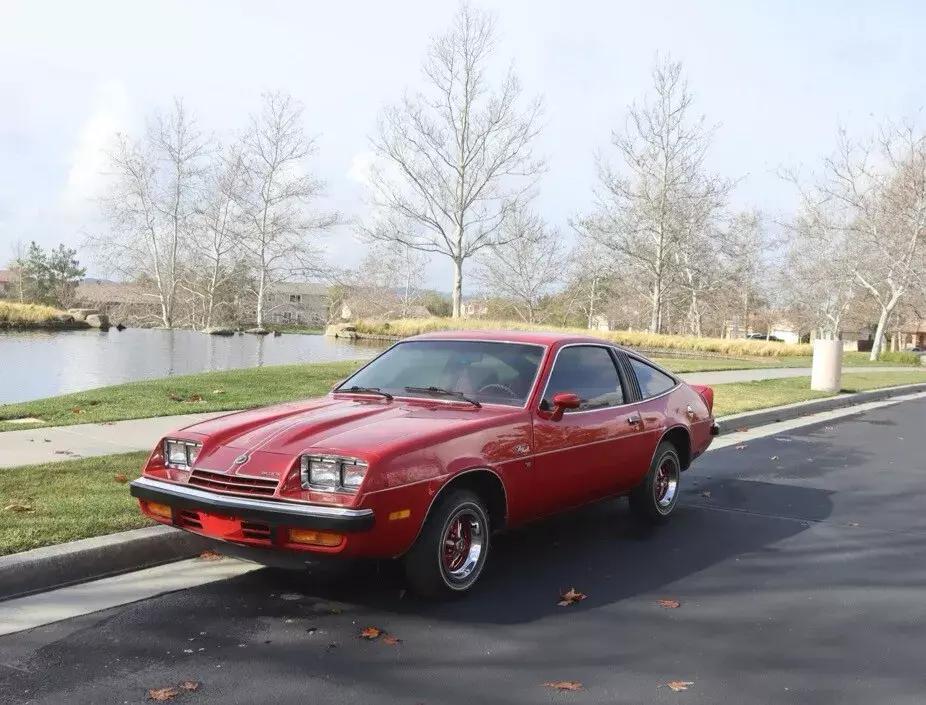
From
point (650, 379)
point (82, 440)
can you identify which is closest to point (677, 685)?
point (650, 379)

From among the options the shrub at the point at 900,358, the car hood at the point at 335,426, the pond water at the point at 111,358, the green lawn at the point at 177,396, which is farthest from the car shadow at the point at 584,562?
the shrub at the point at 900,358

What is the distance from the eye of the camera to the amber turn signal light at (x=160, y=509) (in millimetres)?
4812

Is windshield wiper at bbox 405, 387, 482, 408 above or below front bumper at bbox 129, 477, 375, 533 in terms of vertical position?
above

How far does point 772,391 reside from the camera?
59.3ft

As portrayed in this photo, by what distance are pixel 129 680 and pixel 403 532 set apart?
1.47m

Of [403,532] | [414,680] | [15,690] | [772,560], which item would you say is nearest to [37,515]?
[15,690]

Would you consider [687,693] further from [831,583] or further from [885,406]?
[885,406]

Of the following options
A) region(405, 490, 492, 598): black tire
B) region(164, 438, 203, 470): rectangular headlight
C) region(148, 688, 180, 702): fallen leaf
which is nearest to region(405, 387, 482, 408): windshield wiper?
region(405, 490, 492, 598): black tire

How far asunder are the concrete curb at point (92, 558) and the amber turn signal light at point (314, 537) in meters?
0.77

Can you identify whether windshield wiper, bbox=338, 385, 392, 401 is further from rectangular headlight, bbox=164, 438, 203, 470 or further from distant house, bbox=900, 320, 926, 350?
distant house, bbox=900, 320, 926, 350

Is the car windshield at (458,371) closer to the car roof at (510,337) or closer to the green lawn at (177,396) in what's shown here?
the car roof at (510,337)

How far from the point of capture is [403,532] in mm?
4504

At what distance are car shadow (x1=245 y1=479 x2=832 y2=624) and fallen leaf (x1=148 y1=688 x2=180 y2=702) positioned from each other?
1.35 metres

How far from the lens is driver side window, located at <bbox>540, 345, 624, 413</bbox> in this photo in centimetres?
593
